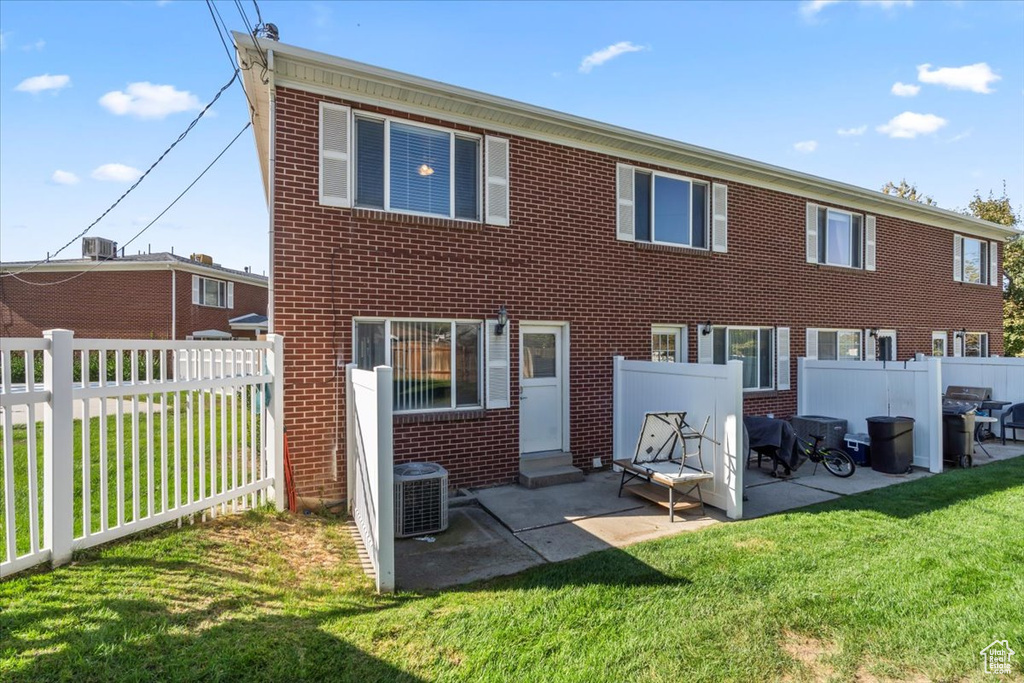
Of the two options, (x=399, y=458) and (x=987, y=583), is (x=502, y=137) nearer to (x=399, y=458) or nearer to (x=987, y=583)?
(x=399, y=458)

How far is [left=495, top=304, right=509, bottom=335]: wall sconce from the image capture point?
750 centimetres

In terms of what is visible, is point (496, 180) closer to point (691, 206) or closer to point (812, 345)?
point (691, 206)

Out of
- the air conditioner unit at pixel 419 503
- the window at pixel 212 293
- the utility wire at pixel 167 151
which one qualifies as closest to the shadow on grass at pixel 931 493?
the air conditioner unit at pixel 419 503

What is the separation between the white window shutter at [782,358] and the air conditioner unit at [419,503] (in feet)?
26.4

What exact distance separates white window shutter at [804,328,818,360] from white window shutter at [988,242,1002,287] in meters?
8.79

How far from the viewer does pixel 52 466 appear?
3.90m

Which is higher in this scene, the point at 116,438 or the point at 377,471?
the point at 116,438

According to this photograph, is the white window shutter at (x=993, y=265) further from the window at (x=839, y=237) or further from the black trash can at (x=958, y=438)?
the black trash can at (x=958, y=438)

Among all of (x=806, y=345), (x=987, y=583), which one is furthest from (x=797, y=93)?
(x=987, y=583)

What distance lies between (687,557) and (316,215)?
5695 millimetres

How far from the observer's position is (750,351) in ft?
34.3

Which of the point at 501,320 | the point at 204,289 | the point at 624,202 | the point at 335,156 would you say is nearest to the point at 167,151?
the point at 335,156

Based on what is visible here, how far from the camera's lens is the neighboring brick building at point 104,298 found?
2223 cm

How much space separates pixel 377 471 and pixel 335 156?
14.1ft
